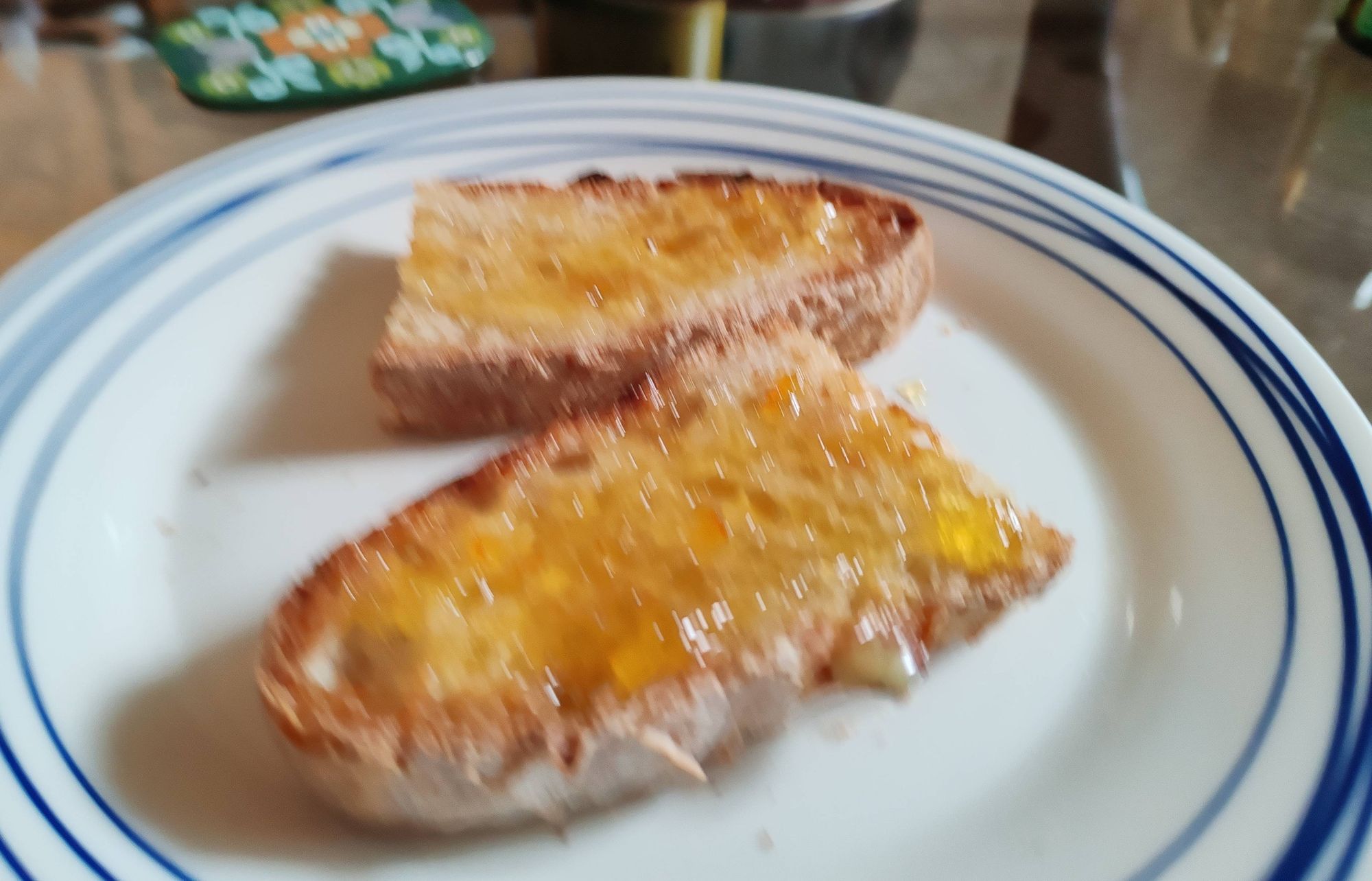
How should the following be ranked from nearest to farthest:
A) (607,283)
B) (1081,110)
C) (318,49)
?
(607,283) < (318,49) < (1081,110)

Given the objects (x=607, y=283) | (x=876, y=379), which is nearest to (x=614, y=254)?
(x=607, y=283)

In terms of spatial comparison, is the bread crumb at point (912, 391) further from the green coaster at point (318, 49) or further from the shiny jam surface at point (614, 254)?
the green coaster at point (318, 49)

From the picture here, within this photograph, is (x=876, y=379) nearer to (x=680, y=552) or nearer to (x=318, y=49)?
(x=680, y=552)

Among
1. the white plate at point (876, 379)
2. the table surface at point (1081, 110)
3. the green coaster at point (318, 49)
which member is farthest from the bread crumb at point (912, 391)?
the green coaster at point (318, 49)

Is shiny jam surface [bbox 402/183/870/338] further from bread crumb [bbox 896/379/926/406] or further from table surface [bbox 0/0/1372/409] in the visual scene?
table surface [bbox 0/0/1372/409]

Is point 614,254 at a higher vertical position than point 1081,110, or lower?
higher
